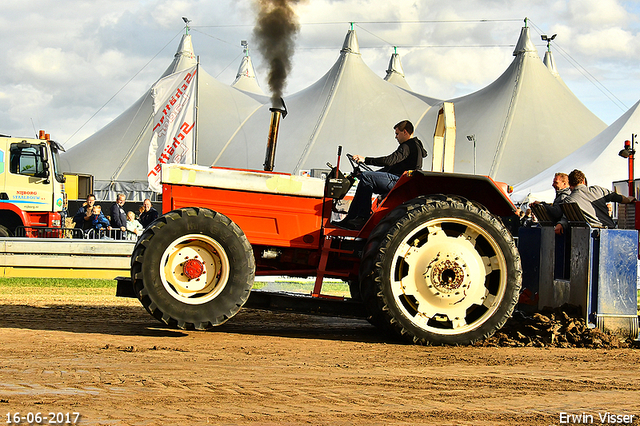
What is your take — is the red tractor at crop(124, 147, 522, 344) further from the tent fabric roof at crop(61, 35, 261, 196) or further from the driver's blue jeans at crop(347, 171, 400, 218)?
the tent fabric roof at crop(61, 35, 261, 196)

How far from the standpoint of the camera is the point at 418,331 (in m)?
4.43

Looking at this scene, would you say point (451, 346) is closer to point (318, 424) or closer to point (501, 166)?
point (318, 424)

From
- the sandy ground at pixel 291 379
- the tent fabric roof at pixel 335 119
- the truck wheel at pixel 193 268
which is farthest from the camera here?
the tent fabric roof at pixel 335 119

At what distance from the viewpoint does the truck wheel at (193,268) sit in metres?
4.37

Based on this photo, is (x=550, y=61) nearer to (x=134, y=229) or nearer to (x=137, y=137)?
(x=137, y=137)

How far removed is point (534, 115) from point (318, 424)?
72.9 ft

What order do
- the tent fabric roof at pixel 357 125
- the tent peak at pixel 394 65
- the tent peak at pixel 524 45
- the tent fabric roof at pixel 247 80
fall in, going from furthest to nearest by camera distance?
1. the tent fabric roof at pixel 247 80
2. the tent peak at pixel 394 65
3. the tent peak at pixel 524 45
4. the tent fabric roof at pixel 357 125

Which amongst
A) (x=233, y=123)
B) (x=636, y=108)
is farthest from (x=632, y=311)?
(x=233, y=123)

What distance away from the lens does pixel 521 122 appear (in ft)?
74.7

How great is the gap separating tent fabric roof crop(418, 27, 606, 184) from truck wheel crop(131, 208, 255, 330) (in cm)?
1827

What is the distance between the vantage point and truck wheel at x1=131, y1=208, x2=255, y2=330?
4.37 meters

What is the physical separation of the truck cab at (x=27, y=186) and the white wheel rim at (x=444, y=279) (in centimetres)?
972

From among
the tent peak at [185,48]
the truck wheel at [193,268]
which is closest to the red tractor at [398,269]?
the truck wheel at [193,268]

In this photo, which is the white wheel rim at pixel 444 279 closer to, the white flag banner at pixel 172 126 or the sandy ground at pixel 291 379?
the sandy ground at pixel 291 379
